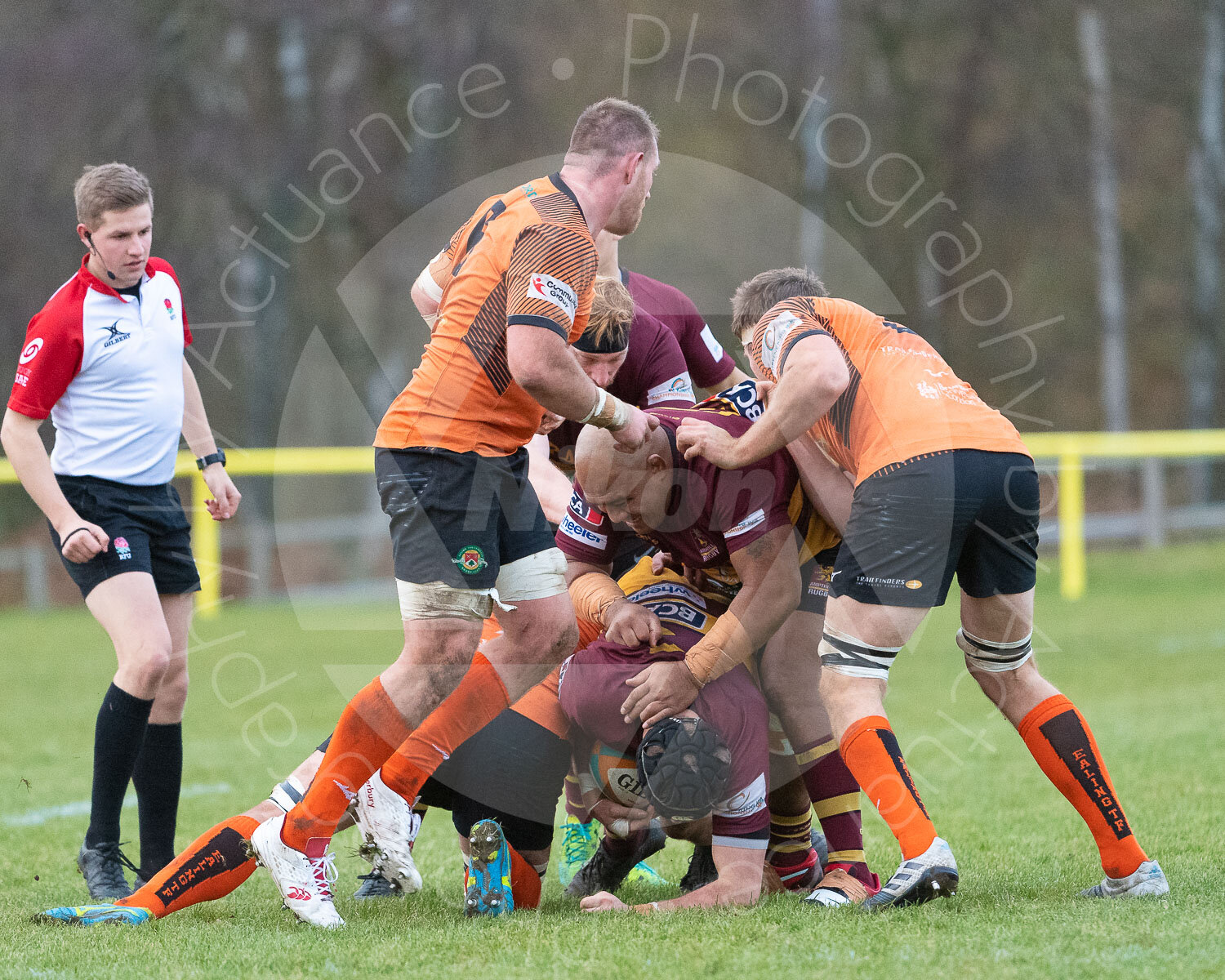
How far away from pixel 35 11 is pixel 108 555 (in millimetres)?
17417

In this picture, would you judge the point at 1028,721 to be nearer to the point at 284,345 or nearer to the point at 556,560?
the point at 556,560

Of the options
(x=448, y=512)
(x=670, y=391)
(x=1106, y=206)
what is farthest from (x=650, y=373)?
(x=1106, y=206)

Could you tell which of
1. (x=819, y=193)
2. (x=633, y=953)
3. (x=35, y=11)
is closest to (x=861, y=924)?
(x=633, y=953)

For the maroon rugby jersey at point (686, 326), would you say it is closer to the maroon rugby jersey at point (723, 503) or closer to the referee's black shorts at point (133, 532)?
the maroon rugby jersey at point (723, 503)

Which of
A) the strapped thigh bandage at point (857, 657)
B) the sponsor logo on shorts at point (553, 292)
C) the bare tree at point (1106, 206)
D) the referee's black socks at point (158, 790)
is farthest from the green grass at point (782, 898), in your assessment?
the bare tree at point (1106, 206)

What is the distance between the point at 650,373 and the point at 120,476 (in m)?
1.79

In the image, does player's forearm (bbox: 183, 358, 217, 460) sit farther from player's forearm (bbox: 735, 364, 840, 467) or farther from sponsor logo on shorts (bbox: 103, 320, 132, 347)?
player's forearm (bbox: 735, 364, 840, 467)

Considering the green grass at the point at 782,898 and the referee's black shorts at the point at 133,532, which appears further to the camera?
the referee's black shorts at the point at 133,532

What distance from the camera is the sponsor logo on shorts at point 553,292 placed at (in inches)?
141

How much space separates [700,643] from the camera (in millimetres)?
3709

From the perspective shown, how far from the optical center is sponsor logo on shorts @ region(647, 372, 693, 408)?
4.89m

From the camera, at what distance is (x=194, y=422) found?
471 cm

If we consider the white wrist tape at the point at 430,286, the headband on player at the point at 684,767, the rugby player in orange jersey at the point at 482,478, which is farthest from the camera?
the white wrist tape at the point at 430,286

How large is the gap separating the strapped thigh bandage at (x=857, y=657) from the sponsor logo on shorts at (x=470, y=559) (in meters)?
0.94
